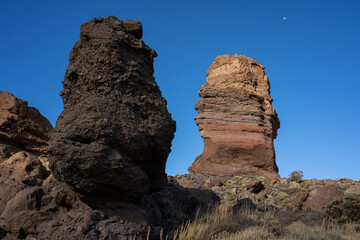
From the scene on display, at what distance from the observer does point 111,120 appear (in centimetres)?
542

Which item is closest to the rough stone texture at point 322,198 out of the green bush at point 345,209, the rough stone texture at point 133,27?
the green bush at point 345,209

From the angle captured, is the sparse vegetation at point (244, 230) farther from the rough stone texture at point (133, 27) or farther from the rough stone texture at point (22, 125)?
the rough stone texture at point (22, 125)

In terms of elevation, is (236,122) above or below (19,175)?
above

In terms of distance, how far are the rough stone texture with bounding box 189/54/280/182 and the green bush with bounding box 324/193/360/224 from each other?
6744 mm

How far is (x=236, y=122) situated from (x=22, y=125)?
1315 cm

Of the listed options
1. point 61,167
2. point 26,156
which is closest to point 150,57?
point 61,167

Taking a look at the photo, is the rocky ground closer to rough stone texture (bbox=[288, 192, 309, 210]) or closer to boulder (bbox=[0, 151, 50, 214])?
rough stone texture (bbox=[288, 192, 309, 210])

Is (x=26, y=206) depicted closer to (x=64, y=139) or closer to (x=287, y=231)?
(x=64, y=139)

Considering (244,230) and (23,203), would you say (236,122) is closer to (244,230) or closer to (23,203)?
(244,230)

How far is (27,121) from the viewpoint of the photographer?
9617 millimetres

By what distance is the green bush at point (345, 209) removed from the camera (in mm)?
10055

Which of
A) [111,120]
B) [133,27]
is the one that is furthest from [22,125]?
[111,120]

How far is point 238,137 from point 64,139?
592 inches

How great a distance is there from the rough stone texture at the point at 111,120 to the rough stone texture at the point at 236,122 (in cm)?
1243
